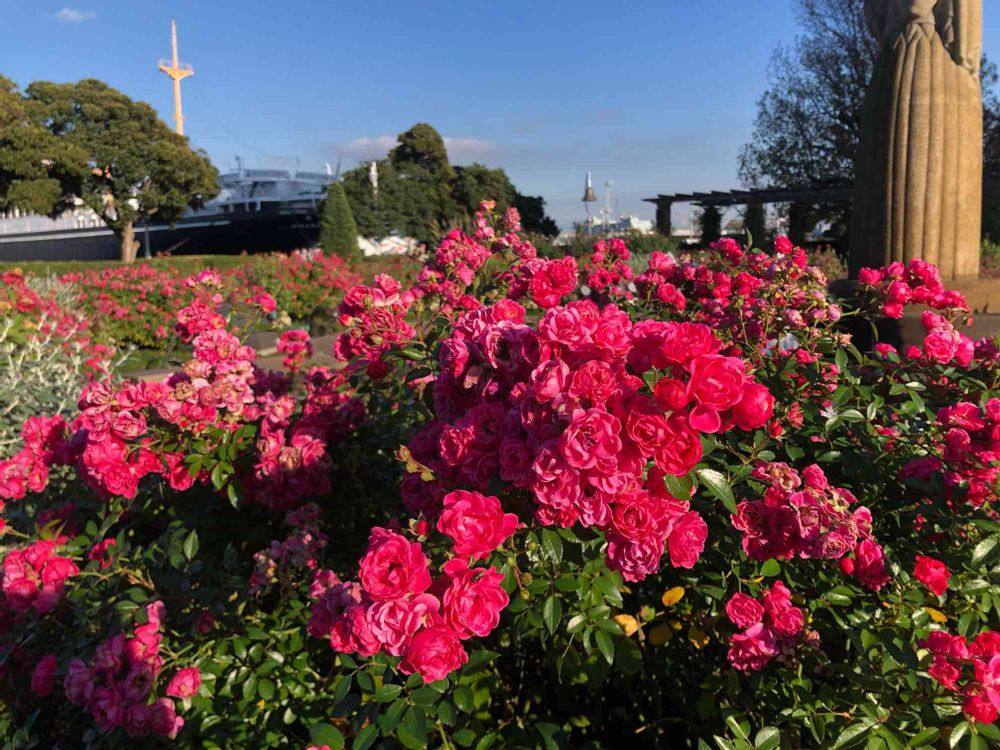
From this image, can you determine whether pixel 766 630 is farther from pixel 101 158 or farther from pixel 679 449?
pixel 101 158

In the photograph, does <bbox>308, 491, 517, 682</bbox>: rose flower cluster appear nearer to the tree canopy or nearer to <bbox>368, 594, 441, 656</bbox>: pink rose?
<bbox>368, 594, 441, 656</bbox>: pink rose

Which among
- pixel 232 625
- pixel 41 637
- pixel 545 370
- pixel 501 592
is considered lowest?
pixel 41 637

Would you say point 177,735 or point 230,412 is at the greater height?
point 230,412

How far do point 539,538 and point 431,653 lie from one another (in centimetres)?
31

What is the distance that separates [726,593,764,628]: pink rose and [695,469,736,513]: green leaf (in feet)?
1.23

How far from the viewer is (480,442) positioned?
115 cm

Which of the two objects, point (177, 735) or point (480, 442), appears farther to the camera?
point (177, 735)

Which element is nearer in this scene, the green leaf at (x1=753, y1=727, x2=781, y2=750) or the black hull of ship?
the green leaf at (x1=753, y1=727, x2=781, y2=750)

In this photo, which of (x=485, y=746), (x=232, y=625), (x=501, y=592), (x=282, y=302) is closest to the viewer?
(x=501, y=592)

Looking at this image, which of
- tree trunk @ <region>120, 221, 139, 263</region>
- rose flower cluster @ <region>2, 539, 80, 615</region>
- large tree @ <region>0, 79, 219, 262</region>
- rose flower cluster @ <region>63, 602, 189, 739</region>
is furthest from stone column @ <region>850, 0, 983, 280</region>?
tree trunk @ <region>120, 221, 139, 263</region>

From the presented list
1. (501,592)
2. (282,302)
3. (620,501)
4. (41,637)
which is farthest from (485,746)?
(282,302)

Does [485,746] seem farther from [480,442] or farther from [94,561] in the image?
[94,561]

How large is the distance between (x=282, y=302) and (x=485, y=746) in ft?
37.5

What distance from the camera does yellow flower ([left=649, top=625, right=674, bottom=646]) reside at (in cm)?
167
